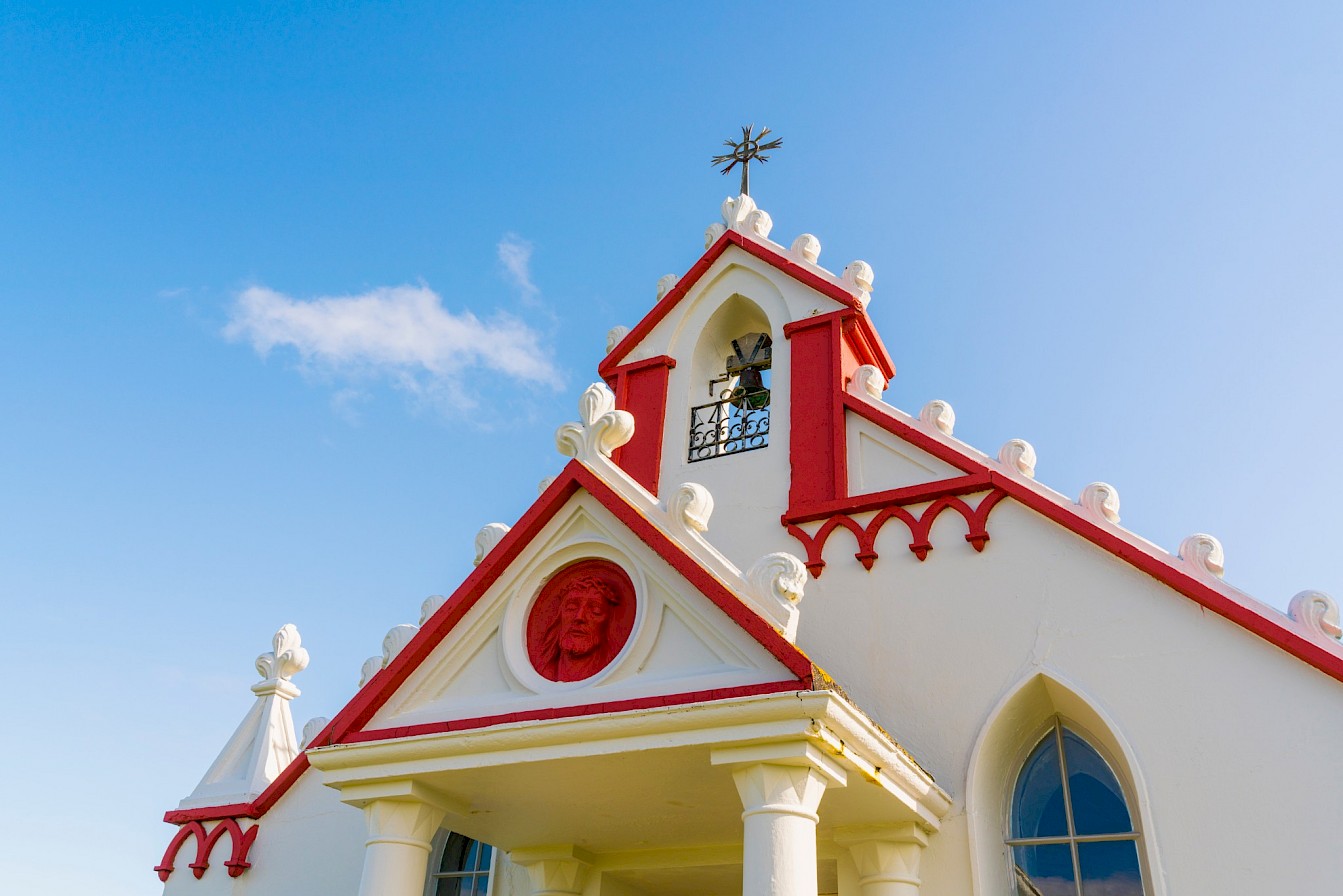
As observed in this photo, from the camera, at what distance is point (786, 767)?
6.63 m

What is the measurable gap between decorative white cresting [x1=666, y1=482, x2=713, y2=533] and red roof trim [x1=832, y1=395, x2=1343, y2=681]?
2.62 meters

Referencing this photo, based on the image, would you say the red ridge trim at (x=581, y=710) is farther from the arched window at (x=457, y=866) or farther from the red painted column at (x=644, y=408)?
the red painted column at (x=644, y=408)

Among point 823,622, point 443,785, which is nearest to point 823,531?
point 823,622

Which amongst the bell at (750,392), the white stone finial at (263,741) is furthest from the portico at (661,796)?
the bell at (750,392)

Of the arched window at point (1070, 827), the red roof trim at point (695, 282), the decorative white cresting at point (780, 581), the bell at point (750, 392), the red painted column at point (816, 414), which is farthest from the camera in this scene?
the red roof trim at point (695, 282)

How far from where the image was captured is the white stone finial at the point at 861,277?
463 inches

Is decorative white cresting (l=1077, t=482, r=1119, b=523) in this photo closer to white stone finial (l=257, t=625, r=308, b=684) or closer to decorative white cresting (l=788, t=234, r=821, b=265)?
decorative white cresting (l=788, t=234, r=821, b=265)

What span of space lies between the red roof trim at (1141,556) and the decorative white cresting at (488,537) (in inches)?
116

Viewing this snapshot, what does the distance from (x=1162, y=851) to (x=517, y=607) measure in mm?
4866

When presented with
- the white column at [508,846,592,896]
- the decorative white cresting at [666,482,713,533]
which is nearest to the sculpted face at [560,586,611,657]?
the decorative white cresting at [666,482,713,533]

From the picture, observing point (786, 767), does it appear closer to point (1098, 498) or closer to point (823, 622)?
point (823, 622)

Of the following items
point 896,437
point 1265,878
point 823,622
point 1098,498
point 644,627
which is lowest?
point 1265,878

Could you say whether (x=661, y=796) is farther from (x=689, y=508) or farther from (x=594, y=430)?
(x=594, y=430)

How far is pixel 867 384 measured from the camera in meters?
10.9
